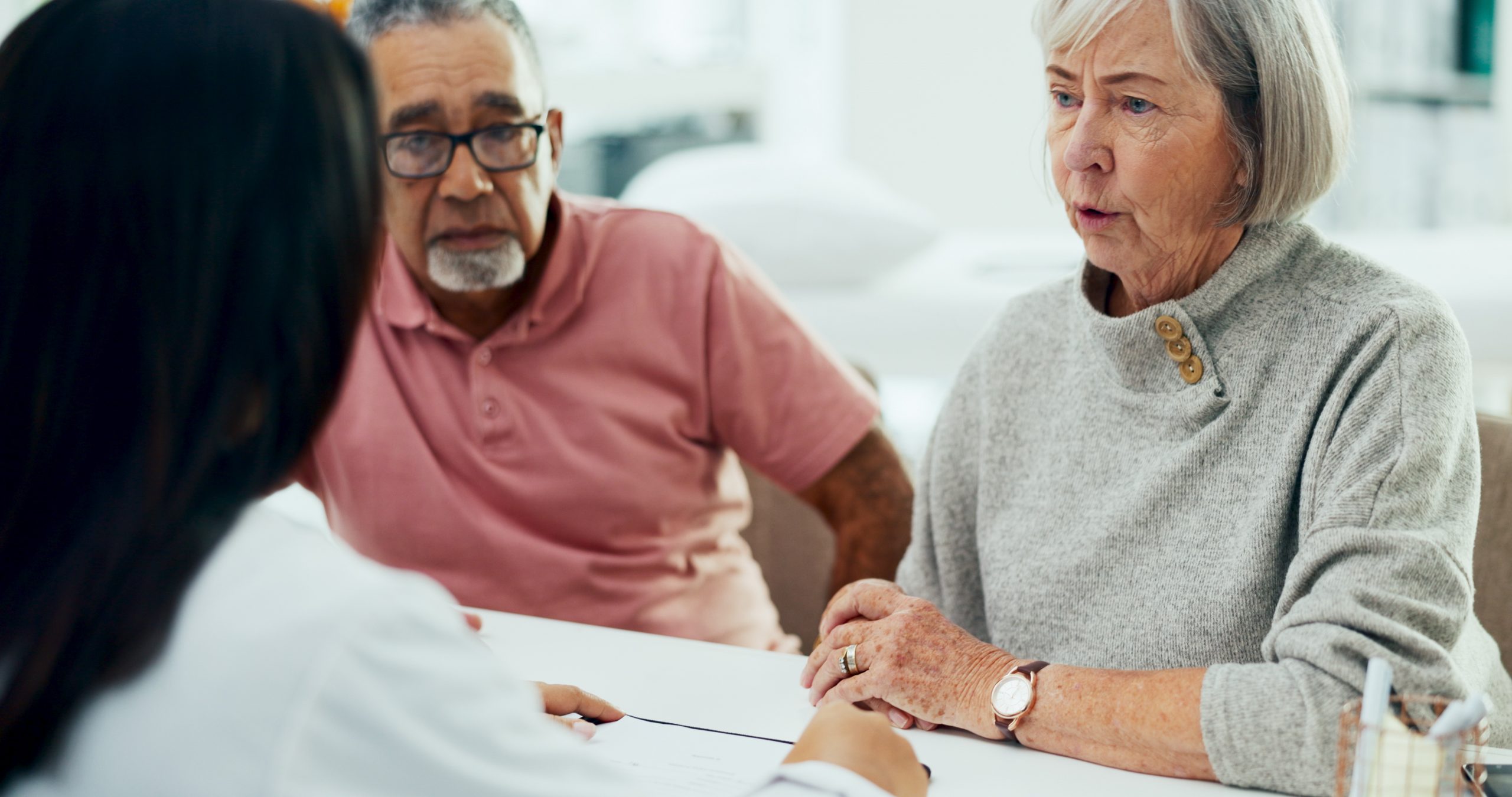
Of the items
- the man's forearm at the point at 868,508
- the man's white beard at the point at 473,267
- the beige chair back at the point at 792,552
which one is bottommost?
the beige chair back at the point at 792,552

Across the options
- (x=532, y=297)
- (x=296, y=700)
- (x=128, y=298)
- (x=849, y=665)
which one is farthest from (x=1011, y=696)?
(x=532, y=297)

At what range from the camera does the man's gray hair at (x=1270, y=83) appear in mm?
1039

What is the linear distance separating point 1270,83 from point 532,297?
0.86m

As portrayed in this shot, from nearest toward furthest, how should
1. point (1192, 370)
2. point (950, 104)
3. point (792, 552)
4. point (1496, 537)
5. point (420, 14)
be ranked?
point (1192, 370) → point (1496, 537) → point (420, 14) → point (792, 552) → point (950, 104)

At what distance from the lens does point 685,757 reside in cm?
96

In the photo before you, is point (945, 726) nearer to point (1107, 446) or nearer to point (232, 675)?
point (1107, 446)

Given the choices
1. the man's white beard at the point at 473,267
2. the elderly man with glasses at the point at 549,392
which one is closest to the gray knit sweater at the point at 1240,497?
the elderly man with glasses at the point at 549,392

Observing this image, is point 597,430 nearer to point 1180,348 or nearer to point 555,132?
point 555,132

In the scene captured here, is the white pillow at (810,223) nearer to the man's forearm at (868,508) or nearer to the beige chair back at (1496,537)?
the man's forearm at (868,508)

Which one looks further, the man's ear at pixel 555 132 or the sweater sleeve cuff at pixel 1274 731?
the man's ear at pixel 555 132

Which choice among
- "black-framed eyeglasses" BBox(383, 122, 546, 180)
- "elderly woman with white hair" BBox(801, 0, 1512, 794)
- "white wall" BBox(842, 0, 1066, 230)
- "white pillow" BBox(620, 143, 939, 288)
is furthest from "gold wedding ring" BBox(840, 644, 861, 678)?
"white wall" BBox(842, 0, 1066, 230)

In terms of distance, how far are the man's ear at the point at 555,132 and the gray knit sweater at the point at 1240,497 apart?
2.01 feet

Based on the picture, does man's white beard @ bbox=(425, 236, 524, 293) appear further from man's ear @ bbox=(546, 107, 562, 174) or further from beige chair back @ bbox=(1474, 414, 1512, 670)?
beige chair back @ bbox=(1474, 414, 1512, 670)

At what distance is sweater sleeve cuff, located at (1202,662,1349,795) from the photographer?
854mm
